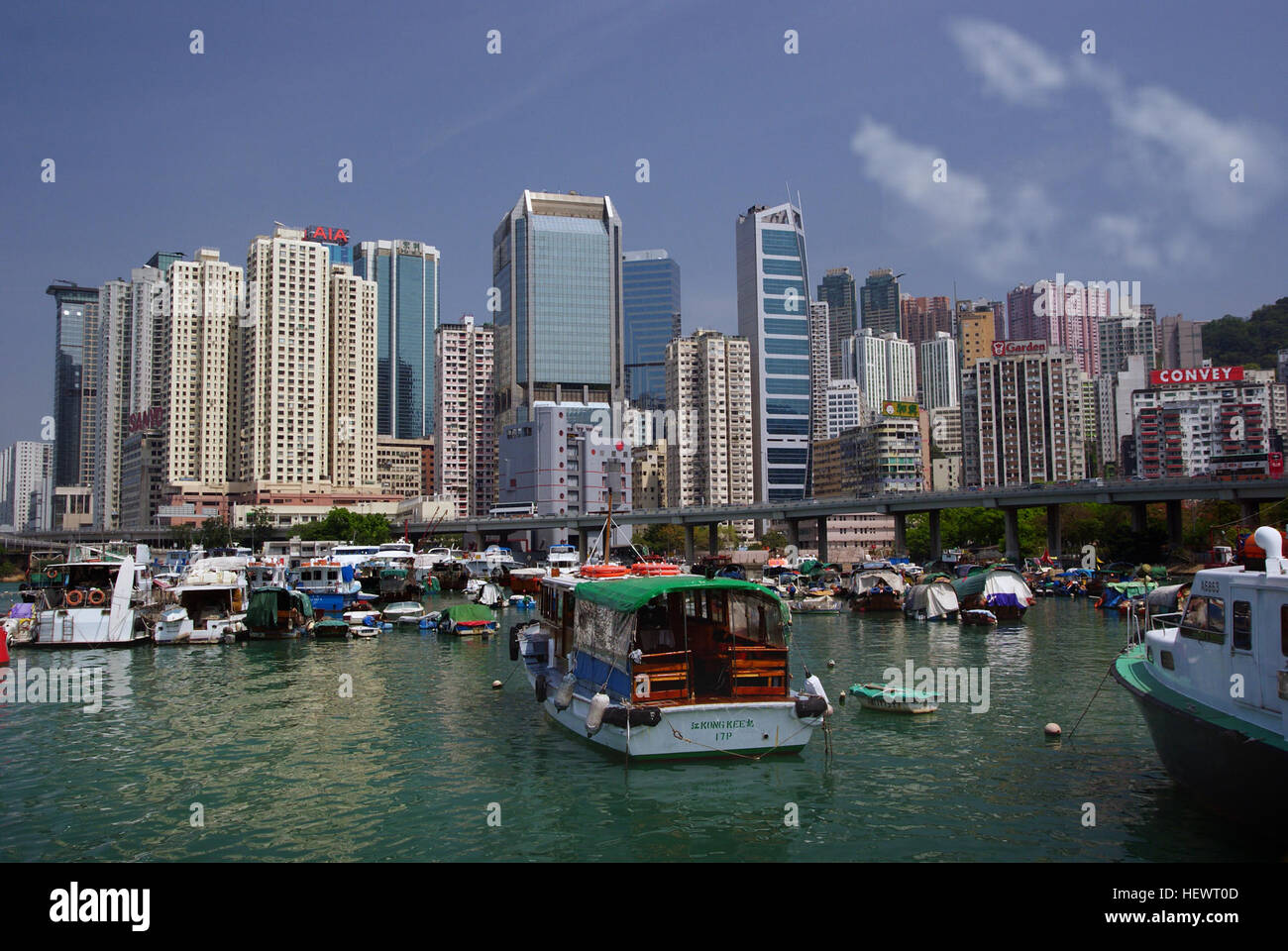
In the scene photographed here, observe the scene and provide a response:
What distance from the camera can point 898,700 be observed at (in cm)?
2656

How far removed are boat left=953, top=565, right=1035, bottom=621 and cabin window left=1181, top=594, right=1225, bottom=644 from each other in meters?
38.0

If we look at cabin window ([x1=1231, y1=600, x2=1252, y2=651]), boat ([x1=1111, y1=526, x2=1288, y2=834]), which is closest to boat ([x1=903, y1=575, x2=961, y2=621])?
boat ([x1=1111, y1=526, x2=1288, y2=834])

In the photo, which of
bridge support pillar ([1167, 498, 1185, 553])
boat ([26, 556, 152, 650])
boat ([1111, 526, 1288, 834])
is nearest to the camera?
boat ([1111, 526, 1288, 834])

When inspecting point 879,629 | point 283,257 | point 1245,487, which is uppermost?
point 283,257

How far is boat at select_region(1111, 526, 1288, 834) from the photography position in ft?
47.2

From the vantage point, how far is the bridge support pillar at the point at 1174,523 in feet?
308

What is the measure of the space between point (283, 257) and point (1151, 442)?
15986cm

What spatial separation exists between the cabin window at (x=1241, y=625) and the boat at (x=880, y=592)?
47165 mm

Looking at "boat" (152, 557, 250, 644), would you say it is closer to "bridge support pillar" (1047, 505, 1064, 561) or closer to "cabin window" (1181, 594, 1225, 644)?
"cabin window" (1181, 594, 1225, 644)
